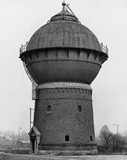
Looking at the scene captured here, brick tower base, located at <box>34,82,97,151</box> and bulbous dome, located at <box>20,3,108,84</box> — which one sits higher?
bulbous dome, located at <box>20,3,108,84</box>

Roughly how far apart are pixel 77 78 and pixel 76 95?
1506 millimetres

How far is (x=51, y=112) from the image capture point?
2958 cm

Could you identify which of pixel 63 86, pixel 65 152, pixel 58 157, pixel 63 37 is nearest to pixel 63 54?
pixel 63 37

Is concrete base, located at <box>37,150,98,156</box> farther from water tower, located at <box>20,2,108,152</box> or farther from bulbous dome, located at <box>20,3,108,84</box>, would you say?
bulbous dome, located at <box>20,3,108,84</box>

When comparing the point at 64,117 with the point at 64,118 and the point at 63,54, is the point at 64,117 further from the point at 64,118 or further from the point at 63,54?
the point at 63,54

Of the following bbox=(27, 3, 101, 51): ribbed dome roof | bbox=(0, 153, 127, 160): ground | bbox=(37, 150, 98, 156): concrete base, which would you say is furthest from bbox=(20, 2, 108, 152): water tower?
bbox=(0, 153, 127, 160): ground

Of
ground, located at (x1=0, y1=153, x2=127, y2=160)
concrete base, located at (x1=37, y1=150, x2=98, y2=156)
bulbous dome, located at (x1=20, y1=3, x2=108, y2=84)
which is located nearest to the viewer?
ground, located at (x1=0, y1=153, x2=127, y2=160)

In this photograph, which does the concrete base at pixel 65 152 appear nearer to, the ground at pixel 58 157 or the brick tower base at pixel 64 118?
the brick tower base at pixel 64 118

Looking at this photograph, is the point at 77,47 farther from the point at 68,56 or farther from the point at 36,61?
the point at 36,61

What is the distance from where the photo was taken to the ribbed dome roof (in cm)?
2967

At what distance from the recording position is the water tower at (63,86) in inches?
1151

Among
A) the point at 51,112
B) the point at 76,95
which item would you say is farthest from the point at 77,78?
the point at 51,112

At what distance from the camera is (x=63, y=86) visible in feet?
97.8

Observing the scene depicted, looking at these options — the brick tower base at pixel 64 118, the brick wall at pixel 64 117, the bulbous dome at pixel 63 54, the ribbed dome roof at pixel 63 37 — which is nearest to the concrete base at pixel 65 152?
the brick tower base at pixel 64 118
